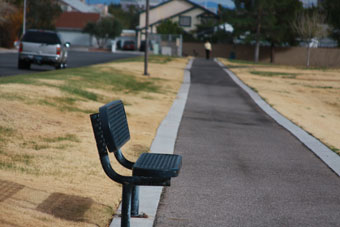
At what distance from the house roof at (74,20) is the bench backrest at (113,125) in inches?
3842

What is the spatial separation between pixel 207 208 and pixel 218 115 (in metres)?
8.77

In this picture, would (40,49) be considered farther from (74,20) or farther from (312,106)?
(74,20)

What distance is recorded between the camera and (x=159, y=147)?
932 cm

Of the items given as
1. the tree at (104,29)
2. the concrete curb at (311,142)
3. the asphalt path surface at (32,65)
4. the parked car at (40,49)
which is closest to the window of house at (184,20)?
the tree at (104,29)

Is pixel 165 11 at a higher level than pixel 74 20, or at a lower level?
higher

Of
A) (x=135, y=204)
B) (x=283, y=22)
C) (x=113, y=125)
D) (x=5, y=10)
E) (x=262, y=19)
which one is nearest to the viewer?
(x=113, y=125)

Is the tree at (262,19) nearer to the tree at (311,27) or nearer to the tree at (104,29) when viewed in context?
the tree at (311,27)

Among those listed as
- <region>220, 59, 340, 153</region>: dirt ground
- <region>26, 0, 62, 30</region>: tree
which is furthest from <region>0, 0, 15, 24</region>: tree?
<region>220, 59, 340, 153</region>: dirt ground

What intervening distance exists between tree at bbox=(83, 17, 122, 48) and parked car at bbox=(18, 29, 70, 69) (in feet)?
224

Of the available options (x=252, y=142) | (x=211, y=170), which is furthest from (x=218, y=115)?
(x=211, y=170)

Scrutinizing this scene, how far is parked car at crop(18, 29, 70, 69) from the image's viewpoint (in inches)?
1067

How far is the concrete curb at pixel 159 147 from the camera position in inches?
215

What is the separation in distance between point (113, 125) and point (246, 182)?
8.93 ft

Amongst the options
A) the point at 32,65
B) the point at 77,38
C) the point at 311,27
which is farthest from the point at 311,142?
the point at 77,38
